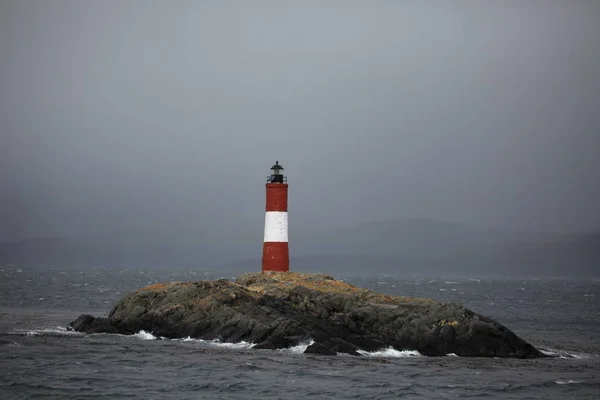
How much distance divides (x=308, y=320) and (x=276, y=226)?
9.90 m

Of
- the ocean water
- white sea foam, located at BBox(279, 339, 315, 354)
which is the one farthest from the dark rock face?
the ocean water

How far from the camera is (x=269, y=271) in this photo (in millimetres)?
48625

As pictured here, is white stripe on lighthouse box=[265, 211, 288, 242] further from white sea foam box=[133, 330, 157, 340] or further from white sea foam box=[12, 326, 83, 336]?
white sea foam box=[12, 326, 83, 336]

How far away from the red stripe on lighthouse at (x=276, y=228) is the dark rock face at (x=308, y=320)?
380cm

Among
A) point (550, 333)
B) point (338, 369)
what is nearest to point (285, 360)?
point (338, 369)

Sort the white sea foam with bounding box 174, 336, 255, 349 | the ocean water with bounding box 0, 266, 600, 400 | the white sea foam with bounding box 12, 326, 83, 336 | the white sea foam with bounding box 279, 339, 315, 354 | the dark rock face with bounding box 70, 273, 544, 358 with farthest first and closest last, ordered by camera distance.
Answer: the white sea foam with bounding box 12, 326, 83, 336 < the white sea foam with bounding box 174, 336, 255, 349 < the dark rock face with bounding box 70, 273, 544, 358 < the white sea foam with bounding box 279, 339, 315, 354 < the ocean water with bounding box 0, 266, 600, 400

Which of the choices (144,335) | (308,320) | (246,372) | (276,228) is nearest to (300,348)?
(308,320)

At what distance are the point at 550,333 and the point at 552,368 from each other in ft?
57.1

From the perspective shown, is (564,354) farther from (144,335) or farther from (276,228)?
(144,335)

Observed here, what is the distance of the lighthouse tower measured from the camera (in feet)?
159

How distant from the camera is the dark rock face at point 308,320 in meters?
38.3

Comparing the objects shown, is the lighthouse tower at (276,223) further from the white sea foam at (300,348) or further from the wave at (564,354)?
the wave at (564,354)

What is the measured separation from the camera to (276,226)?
48.5 metres

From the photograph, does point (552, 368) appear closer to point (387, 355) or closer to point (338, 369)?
point (387, 355)
